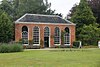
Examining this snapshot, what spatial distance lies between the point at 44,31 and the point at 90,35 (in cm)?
1011

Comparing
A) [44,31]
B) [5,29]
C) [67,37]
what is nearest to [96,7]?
[67,37]

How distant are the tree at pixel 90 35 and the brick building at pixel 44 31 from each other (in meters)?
2.22

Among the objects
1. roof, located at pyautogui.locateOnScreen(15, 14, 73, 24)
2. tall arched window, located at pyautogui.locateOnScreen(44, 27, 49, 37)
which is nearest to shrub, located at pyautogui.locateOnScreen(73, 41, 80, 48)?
roof, located at pyautogui.locateOnScreen(15, 14, 73, 24)

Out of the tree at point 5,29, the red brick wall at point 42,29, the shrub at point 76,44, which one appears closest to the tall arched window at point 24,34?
the red brick wall at point 42,29

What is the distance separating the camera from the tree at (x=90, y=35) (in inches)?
2569

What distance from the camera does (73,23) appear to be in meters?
67.6

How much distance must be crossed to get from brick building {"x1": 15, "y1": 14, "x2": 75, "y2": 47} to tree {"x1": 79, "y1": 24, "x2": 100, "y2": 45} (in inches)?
87.2

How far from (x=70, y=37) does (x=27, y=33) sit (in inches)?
393

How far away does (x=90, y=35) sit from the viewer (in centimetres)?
6569

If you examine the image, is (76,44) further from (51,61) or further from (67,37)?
(51,61)

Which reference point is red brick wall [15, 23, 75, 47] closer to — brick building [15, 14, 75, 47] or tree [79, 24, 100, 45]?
brick building [15, 14, 75, 47]

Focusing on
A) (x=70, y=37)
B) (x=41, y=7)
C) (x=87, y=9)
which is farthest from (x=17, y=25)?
(x=41, y=7)

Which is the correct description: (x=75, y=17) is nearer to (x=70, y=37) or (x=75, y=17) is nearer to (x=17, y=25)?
(x=70, y=37)

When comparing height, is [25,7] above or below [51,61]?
above
